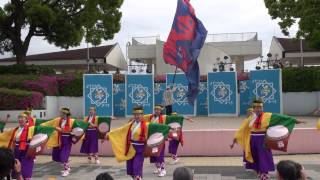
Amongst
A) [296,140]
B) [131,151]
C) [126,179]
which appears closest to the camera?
[131,151]

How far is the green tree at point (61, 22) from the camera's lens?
32094mm

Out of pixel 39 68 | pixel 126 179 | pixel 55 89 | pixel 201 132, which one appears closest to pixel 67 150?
pixel 126 179

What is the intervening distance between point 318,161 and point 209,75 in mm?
13419

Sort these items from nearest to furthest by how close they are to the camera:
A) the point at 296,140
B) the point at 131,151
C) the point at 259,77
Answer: the point at 131,151
the point at 296,140
the point at 259,77

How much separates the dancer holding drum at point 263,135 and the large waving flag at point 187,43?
3909mm

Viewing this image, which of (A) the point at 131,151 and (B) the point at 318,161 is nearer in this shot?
(A) the point at 131,151

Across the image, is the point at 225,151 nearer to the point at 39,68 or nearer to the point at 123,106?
the point at 123,106

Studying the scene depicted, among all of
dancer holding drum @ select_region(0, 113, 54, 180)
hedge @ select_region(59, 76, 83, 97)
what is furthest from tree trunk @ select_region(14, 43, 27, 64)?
dancer holding drum @ select_region(0, 113, 54, 180)

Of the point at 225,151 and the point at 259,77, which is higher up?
the point at 259,77

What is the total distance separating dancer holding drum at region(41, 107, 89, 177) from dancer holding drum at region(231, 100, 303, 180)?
15.2 ft

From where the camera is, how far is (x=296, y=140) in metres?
15.8

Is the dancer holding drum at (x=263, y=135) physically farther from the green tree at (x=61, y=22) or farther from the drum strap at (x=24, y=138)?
the green tree at (x=61, y=22)

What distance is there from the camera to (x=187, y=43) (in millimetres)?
15391

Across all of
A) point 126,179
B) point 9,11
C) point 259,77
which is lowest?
→ point 126,179
